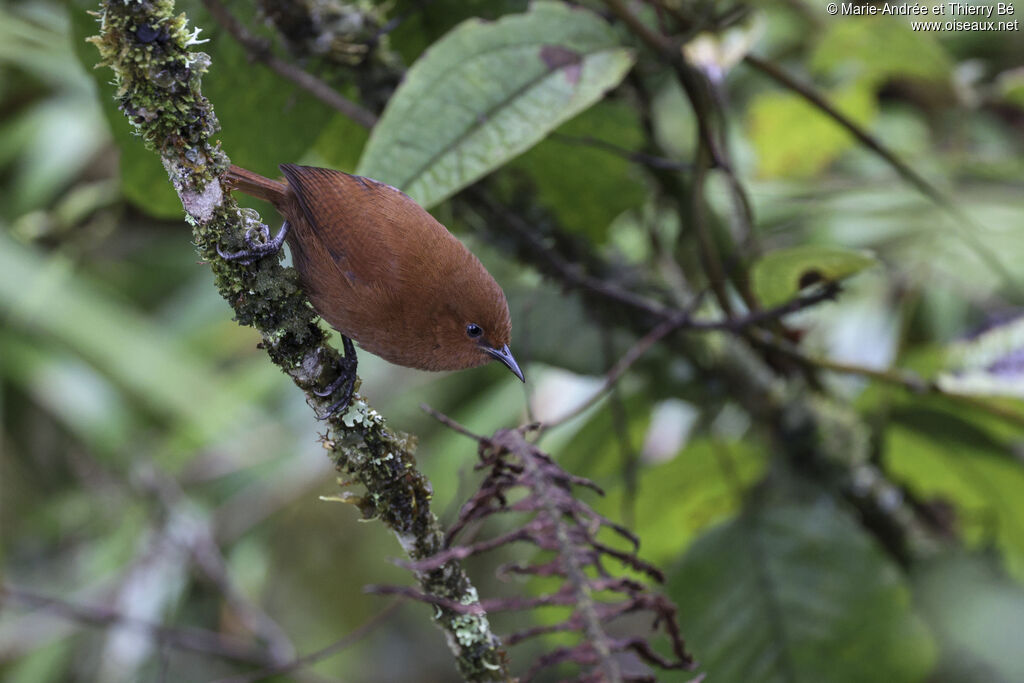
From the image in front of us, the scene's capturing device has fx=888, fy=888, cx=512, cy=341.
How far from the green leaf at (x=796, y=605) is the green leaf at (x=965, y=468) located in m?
0.32

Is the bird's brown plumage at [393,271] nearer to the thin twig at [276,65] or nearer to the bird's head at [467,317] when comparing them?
the bird's head at [467,317]

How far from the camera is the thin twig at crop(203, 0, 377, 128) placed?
1.23 meters

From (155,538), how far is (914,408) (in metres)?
2.10

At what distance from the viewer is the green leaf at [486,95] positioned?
1067mm

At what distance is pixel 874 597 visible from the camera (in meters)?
1.43

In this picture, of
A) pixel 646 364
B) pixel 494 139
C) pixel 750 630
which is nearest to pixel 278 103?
pixel 494 139

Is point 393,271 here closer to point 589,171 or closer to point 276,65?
point 276,65

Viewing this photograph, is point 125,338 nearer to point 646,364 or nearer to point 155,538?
point 155,538

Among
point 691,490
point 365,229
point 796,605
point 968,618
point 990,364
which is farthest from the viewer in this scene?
point 968,618

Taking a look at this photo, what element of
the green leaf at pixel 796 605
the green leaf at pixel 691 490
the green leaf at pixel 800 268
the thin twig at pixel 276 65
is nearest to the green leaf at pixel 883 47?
the green leaf at pixel 800 268

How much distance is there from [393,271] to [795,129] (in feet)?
5.11

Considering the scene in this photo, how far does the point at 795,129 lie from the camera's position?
7.47 ft

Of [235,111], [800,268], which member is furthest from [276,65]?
[800,268]

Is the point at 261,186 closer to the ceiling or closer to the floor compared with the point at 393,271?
closer to the ceiling
